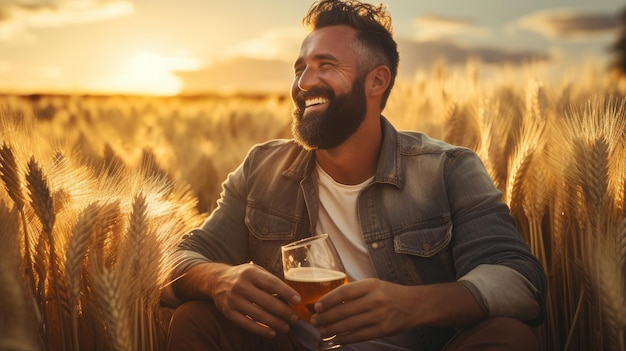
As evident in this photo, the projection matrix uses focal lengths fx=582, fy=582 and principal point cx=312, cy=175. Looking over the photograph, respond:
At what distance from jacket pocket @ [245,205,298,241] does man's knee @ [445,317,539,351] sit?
0.90 meters

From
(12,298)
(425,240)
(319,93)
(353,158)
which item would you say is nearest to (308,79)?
(319,93)

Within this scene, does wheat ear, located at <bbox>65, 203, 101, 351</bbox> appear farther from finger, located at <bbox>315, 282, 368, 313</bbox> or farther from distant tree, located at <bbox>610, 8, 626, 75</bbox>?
distant tree, located at <bbox>610, 8, 626, 75</bbox>

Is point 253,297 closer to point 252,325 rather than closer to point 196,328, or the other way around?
point 252,325

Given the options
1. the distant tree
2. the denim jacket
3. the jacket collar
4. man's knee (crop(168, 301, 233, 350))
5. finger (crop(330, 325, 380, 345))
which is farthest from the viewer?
the distant tree

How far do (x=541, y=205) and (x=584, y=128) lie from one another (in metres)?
0.38

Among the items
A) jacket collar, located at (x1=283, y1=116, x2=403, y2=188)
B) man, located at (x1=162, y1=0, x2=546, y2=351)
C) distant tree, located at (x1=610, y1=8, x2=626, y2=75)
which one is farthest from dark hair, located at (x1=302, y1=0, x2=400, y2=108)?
distant tree, located at (x1=610, y1=8, x2=626, y2=75)

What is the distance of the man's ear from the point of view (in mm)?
2717

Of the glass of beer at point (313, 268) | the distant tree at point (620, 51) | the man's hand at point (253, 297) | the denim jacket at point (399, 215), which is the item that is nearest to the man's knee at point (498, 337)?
the denim jacket at point (399, 215)

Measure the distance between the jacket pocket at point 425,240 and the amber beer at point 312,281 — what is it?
59 cm

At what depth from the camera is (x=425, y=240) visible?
91.8 inches

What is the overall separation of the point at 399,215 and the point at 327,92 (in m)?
0.61

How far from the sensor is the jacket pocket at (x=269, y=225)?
2561 mm

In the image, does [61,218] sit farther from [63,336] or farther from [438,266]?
[438,266]

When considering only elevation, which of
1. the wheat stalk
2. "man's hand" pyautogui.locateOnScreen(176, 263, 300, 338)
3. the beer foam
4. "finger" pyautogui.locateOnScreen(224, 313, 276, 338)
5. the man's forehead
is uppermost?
the man's forehead
